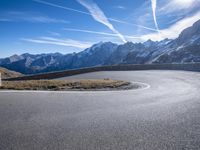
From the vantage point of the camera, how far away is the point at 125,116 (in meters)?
6.41

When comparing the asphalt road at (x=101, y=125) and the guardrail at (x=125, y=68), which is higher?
the guardrail at (x=125, y=68)

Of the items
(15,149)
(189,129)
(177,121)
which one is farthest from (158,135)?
(15,149)

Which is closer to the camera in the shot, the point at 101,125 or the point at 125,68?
the point at 101,125

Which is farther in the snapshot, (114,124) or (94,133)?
(114,124)

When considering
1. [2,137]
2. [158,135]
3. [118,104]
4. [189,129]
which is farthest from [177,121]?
[2,137]

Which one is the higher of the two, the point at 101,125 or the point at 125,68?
the point at 125,68

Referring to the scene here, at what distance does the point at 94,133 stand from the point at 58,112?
2.28 meters

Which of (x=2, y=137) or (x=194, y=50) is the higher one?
(x=194, y=50)

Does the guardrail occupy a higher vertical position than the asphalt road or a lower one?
higher

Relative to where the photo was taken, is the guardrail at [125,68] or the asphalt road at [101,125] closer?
the asphalt road at [101,125]

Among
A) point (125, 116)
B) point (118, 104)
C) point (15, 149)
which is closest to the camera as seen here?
point (15, 149)

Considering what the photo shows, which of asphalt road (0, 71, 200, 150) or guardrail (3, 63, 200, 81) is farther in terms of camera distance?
guardrail (3, 63, 200, 81)

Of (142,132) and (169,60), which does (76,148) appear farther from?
(169,60)

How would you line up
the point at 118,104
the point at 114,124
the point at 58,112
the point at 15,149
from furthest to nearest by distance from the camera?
the point at 118,104 → the point at 58,112 → the point at 114,124 → the point at 15,149
